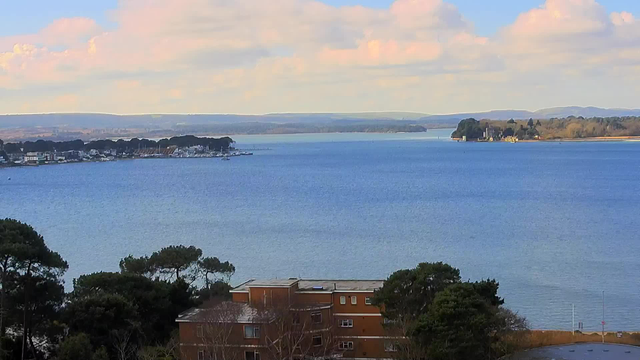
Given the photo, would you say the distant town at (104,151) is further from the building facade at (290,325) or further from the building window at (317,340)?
the building window at (317,340)

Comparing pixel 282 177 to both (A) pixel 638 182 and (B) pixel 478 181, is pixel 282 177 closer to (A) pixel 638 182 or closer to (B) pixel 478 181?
(B) pixel 478 181

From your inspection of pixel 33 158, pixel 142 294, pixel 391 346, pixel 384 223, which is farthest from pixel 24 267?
pixel 33 158

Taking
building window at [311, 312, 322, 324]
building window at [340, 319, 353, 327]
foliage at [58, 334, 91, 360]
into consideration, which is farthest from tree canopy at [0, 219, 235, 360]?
building window at [340, 319, 353, 327]

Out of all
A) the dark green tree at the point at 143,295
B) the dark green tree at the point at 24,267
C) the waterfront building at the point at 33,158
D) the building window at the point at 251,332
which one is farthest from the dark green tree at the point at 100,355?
the waterfront building at the point at 33,158

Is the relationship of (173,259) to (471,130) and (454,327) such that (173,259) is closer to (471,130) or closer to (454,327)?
(454,327)

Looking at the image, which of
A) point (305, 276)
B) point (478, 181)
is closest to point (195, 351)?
point (305, 276)

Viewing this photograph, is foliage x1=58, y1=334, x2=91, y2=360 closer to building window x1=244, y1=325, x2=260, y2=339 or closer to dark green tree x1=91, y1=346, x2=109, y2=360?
dark green tree x1=91, y1=346, x2=109, y2=360
